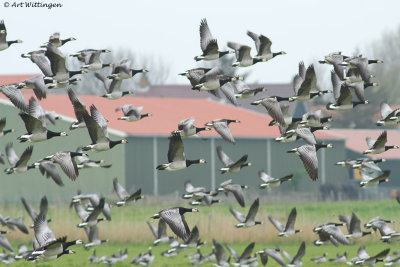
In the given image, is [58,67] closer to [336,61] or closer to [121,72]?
[121,72]

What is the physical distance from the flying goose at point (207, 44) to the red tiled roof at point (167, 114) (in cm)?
3175

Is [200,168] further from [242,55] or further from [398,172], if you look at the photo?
[242,55]

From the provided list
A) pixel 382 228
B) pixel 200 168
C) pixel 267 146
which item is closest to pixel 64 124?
pixel 200 168

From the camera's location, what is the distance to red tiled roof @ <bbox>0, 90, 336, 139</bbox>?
54519 millimetres

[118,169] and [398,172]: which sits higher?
[118,169]

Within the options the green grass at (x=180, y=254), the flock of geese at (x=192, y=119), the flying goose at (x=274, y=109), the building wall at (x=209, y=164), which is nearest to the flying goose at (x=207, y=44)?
the flock of geese at (x=192, y=119)

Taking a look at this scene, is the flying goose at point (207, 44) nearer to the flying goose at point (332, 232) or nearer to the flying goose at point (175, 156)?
the flying goose at point (175, 156)

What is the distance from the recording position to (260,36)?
70.0 feet

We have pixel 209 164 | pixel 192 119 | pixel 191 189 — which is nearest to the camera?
pixel 192 119

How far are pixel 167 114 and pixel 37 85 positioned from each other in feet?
129

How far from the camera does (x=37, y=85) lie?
2077cm

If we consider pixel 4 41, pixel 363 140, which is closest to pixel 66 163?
pixel 4 41

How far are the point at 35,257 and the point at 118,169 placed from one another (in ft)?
114

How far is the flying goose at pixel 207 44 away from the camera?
20.3m
